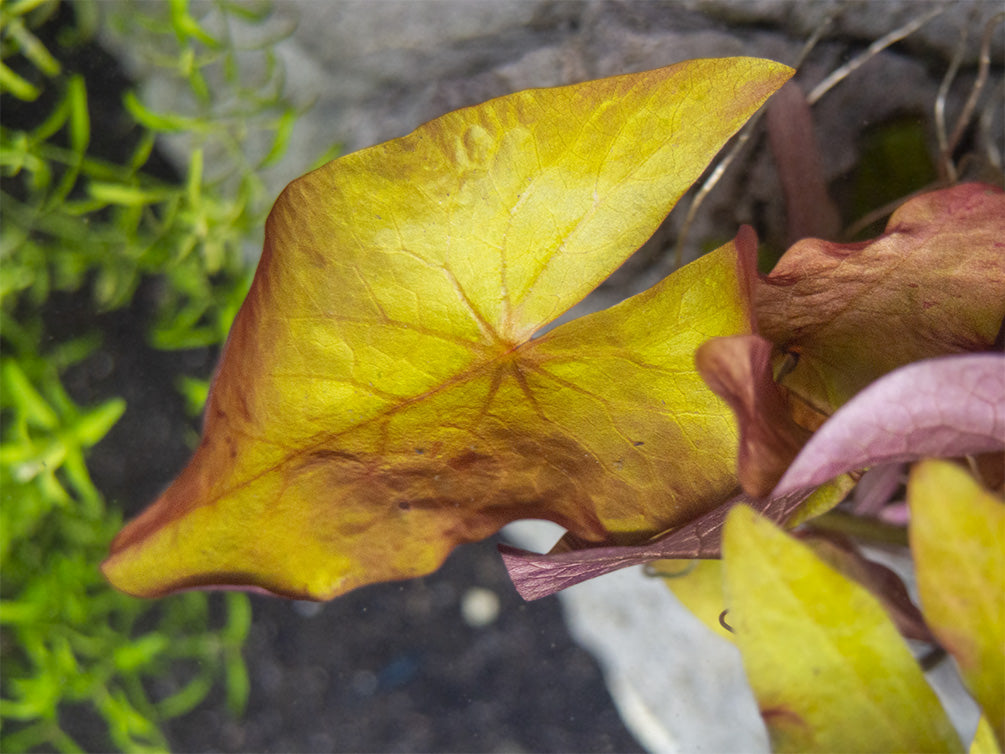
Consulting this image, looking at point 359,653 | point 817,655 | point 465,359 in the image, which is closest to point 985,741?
point 817,655

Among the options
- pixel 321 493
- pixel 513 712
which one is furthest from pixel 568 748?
pixel 321 493

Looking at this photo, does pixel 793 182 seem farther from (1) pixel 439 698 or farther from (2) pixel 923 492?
(1) pixel 439 698

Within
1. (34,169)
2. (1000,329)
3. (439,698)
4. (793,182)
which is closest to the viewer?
(1000,329)

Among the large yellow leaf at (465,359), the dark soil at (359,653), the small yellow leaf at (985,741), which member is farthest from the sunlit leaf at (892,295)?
the dark soil at (359,653)

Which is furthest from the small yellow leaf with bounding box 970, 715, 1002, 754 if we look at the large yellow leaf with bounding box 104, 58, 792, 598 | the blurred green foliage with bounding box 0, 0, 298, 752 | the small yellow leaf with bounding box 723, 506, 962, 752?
the blurred green foliage with bounding box 0, 0, 298, 752

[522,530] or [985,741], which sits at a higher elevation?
[985,741]

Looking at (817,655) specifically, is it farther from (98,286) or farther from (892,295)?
(98,286)

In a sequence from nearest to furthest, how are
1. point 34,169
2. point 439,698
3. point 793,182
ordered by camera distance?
point 793,182
point 34,169
point 439,698
